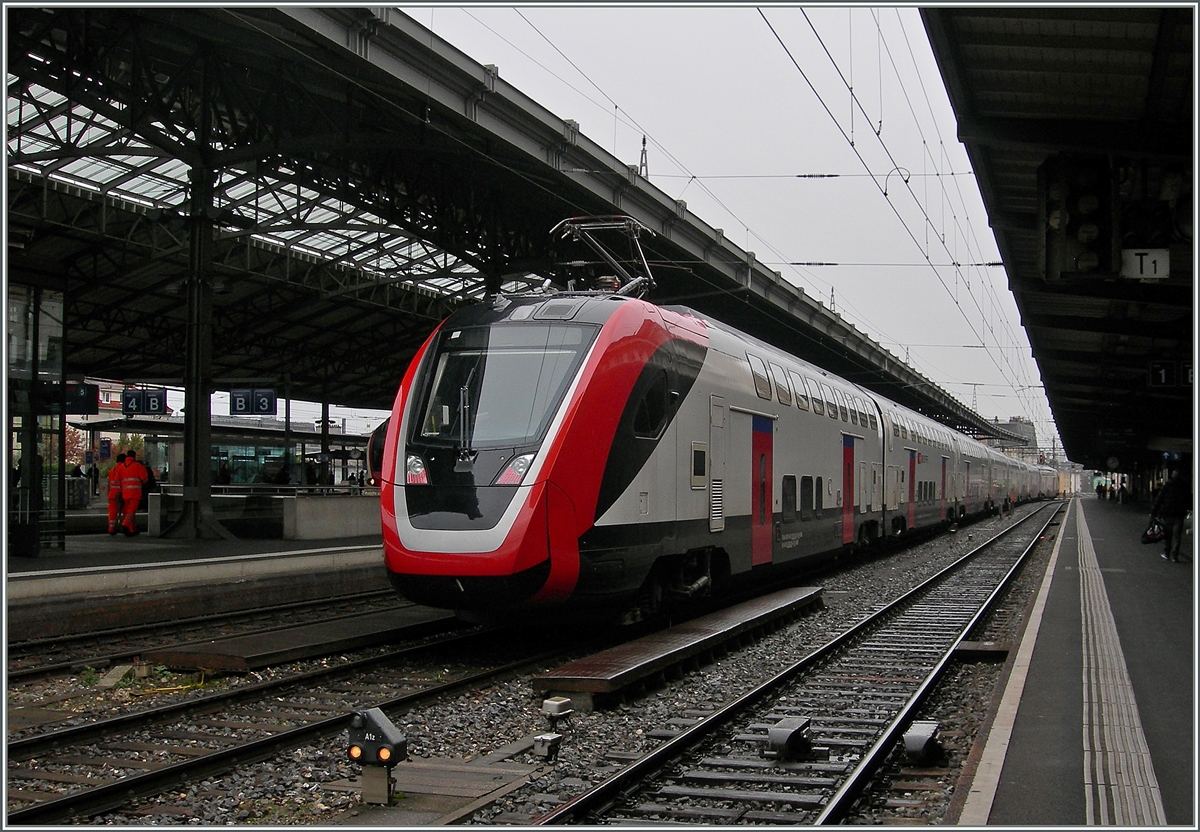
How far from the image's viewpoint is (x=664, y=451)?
10.8 meters

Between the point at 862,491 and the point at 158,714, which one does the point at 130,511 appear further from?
the point at 862,491

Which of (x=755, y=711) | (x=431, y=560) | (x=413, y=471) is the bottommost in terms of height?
(x=755, y=711)

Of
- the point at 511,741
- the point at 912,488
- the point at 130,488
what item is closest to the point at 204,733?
the point at 511,741

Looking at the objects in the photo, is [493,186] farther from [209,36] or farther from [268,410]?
[268,410]

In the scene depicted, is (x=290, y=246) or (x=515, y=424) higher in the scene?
(x=290, y=246)

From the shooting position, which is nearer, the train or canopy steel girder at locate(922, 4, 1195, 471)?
canopy steel girder at locate(922, 4, 1195, 471)

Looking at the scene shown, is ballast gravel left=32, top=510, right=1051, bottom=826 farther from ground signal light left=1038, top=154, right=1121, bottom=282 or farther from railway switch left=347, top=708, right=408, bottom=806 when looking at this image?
ground signal light left=1038, top=154, right=1121, bottom=282

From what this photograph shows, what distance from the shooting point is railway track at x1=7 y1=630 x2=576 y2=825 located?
19.8ft

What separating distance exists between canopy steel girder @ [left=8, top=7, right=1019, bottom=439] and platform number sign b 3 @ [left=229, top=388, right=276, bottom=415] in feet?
8.85

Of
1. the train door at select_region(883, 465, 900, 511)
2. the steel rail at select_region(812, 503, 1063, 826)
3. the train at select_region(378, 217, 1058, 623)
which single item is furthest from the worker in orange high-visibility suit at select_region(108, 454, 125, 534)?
the steel rail at select_region(812, 503, 1063, 826)

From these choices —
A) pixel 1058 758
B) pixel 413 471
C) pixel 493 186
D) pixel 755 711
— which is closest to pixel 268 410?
pixel 493 186

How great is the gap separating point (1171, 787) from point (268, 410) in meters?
25.2

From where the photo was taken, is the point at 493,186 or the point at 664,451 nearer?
the point at 664,451

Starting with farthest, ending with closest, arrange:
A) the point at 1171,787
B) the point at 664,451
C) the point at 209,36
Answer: the point at 209,36 → the point at 664,451 → the point at 1171,787
